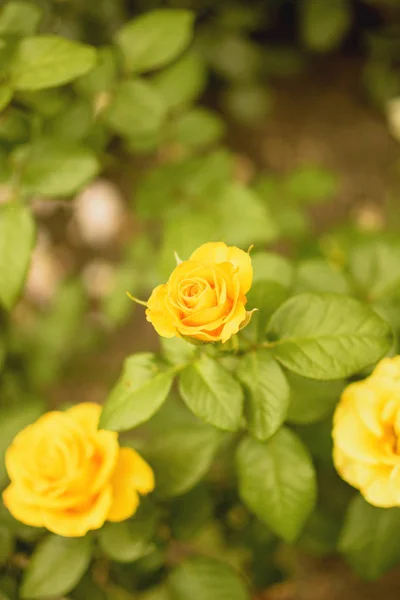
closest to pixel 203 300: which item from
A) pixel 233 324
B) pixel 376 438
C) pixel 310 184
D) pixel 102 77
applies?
pixel 233 324

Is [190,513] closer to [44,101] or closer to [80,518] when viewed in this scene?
[80,518]

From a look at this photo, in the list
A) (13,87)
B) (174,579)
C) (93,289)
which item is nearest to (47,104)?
(13,87)

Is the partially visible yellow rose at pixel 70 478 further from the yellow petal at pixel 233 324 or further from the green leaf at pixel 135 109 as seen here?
the green leaf at pixel 135 109

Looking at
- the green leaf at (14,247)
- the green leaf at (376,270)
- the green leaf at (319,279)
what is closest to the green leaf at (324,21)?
the green leaf at (376,270)

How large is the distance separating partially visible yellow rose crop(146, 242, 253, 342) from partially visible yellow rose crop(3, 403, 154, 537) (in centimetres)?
21

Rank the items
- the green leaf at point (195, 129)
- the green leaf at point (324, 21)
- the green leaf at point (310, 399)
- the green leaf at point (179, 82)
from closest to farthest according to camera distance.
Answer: the green leaf at point (310, 399) < the green leaf at point (179, 82) < the green leaf at point (195, 129) < the green leaf at point (324, 21)

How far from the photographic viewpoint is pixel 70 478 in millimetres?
691

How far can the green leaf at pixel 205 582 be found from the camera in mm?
897

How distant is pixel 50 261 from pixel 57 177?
45.3 inches

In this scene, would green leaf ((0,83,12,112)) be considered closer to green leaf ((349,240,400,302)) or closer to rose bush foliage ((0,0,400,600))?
rose bush foliage ((0,0,400,600))

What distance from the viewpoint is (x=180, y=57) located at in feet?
4.19

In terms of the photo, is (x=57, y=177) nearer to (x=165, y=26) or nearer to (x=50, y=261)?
(x=165, y=26)

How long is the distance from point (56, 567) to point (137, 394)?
0.30 metres

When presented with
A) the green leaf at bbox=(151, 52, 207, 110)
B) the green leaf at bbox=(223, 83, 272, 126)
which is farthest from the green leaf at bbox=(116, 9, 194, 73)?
the green leaf at bbox=(223, 83, 272, 126)
